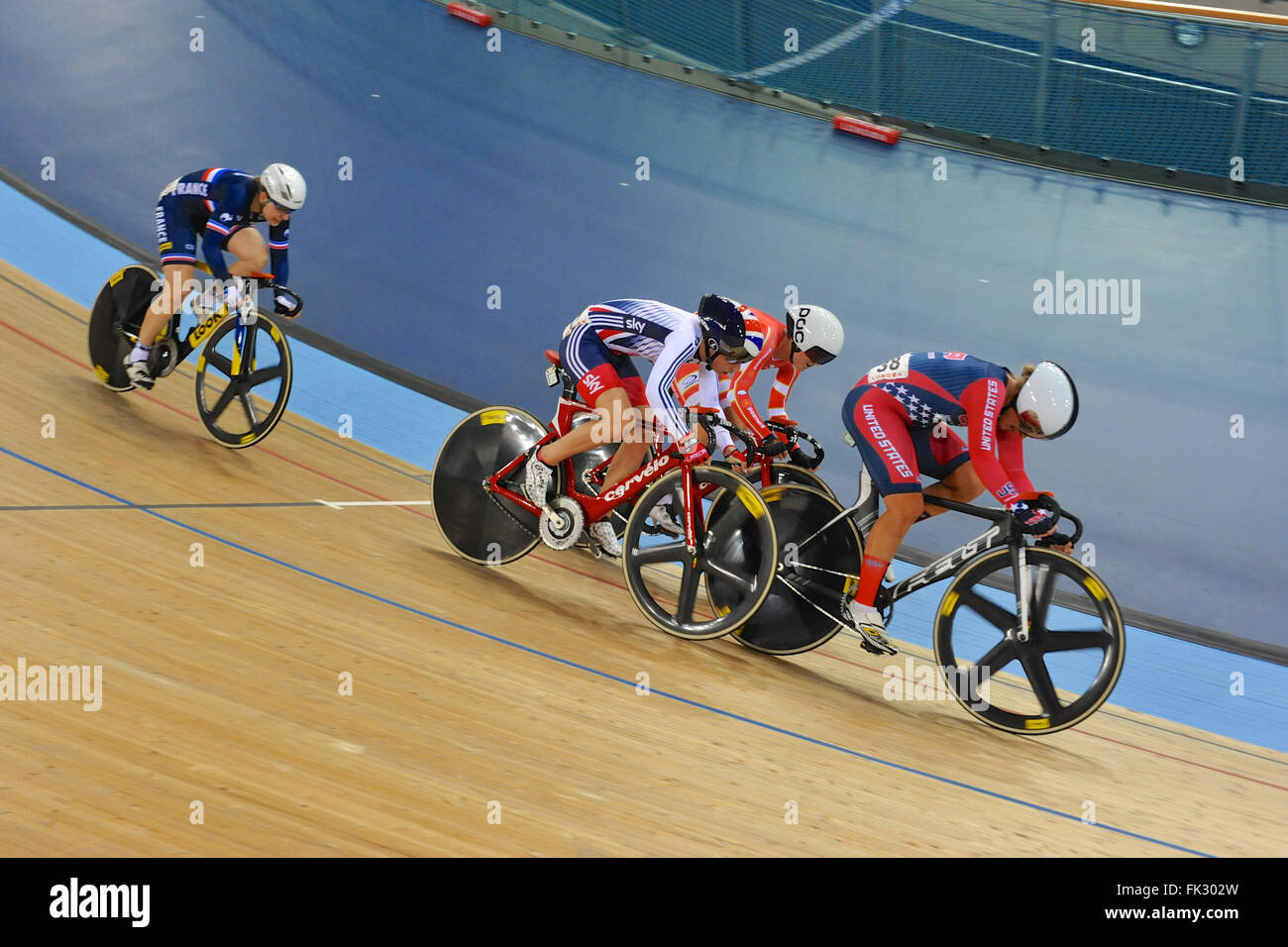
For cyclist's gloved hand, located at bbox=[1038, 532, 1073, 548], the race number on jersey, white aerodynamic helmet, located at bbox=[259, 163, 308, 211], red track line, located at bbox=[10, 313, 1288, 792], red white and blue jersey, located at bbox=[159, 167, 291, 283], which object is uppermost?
white aerodynamic helmet, located at bbox=[259, 163, 308, 211]

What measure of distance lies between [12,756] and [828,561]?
2.61m

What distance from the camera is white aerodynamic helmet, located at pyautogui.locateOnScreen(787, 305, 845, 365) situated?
14.4 ft

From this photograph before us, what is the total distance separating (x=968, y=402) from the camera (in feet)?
11.7

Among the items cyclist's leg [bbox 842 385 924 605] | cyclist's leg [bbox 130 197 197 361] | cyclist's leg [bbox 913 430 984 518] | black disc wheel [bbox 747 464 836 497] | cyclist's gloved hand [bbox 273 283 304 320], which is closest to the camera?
cyclist's leg [bbox 842 385 924 605]

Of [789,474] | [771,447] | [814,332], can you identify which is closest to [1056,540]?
[771,447]

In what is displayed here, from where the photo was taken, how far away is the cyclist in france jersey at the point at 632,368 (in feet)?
12.6

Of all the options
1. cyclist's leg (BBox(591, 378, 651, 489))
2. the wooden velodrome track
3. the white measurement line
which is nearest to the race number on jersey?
cyclist's leg (BBox(591, 378, 651, 489))

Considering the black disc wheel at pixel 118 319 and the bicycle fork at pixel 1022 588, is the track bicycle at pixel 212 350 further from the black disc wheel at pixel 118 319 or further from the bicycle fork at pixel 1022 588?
the bicycle fork at pixel 1022 588

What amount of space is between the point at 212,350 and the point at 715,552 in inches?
101

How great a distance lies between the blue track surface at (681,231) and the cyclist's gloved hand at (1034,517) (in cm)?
198

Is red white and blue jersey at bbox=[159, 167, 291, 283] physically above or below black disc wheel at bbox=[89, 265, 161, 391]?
above

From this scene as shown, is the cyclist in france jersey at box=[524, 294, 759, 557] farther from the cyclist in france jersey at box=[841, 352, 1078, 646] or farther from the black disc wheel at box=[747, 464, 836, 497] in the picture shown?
the cyclist in france jersey at box=[841, 352, 1078, 646]

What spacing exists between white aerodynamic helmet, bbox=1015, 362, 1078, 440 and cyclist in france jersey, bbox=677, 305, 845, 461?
99cm
